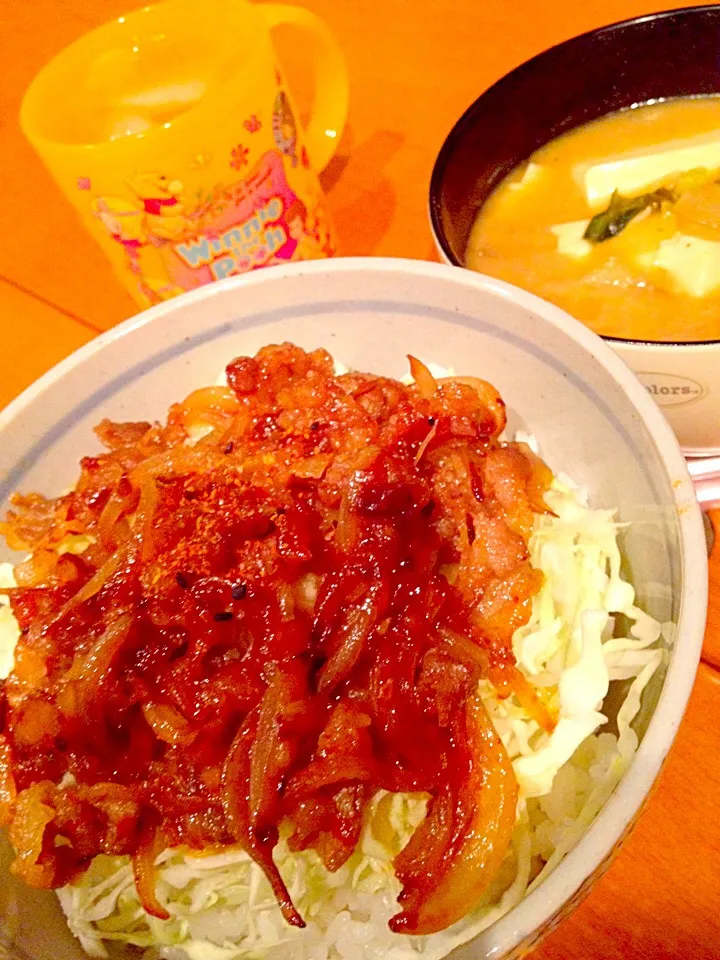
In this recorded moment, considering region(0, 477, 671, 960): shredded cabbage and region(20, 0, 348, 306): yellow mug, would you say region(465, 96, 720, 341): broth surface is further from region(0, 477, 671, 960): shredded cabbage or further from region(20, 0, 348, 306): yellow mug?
region(0, 477, 671, 960): shredded cabbage

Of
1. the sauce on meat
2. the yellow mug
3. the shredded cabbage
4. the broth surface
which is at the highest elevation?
the yellow mug

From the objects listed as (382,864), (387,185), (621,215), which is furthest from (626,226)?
(382,864)

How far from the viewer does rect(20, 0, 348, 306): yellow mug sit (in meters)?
1.10

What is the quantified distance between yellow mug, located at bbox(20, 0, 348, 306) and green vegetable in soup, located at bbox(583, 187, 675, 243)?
0.46 metres

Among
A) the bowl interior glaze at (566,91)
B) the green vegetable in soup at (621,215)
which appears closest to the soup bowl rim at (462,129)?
the bowl interior glaze at (566,91)

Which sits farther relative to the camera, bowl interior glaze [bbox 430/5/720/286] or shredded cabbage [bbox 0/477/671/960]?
bowl interior glaze [bbox 430/5/720/286]

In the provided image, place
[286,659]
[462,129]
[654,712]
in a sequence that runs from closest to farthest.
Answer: [654,712]
[286,659]
[462,129]

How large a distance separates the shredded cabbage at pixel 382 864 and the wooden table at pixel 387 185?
0.51 feet

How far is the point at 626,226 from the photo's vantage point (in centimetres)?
124

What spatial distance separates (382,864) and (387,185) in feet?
4.29

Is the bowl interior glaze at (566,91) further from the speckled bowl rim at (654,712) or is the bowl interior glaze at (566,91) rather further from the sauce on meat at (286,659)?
the sauce on meat at (286,659)

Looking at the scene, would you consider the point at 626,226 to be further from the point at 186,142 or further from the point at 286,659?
the point at 286,659

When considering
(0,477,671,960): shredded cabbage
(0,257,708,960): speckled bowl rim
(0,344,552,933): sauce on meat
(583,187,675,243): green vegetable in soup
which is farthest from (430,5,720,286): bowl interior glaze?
(0,477,671,960): shredded cabbage

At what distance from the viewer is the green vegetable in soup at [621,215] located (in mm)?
1237
